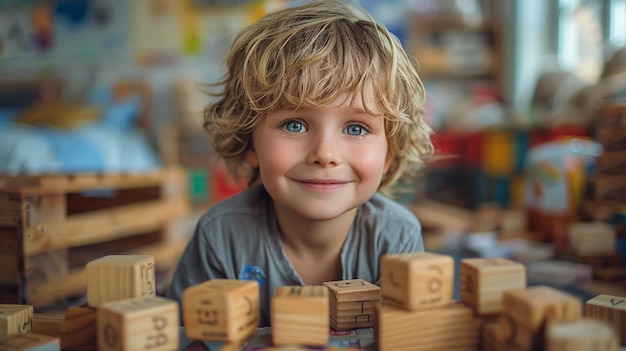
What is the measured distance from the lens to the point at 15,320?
0.57 m

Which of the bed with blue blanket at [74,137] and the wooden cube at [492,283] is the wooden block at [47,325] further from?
the bed with blue blanket at [74,137]

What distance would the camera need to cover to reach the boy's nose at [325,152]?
756 mm

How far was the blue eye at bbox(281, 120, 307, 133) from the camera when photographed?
31.7 inches

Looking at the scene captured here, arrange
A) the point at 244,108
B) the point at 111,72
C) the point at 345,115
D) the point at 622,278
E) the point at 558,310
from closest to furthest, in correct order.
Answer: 1. the point at 558,310
2. the point at 345,115
3. the point at 244,108
4. the point at 622,278
5. the point at 111,72

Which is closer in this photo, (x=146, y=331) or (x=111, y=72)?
(x=146, y=331)

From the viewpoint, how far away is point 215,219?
974 mm

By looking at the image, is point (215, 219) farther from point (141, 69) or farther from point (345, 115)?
point (141, 69)

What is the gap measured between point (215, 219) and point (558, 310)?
63cm

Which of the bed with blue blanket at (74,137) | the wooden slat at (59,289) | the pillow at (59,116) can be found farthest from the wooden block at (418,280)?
the pillow at (59,116)

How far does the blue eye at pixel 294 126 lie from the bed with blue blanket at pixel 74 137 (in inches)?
50.9

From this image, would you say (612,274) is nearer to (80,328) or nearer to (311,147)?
(311,147)

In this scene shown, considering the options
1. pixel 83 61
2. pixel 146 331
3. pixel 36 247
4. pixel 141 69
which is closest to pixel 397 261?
pixel 146 331

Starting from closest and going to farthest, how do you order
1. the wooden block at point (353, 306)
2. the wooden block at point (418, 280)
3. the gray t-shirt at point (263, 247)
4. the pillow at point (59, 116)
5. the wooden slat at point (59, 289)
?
the wooden block at point (418, 280)
the wooden block at point (353, 306)
the gray t-shirt at point (263, 247)
the wooden slat at point (59, 289)
the pillow at point (59, 116)

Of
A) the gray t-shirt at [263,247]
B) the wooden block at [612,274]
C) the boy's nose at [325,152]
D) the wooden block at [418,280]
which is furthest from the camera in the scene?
the wooden block at [612,274]
